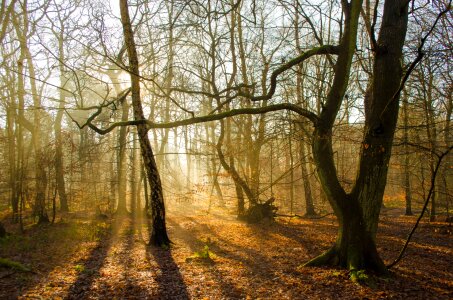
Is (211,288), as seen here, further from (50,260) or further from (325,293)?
(50,260)

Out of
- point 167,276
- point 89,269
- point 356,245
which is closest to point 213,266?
point 167,276

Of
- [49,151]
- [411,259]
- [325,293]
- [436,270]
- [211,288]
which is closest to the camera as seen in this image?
[325,293]

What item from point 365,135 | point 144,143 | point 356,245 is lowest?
point 356,245

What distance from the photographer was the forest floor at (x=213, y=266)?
5.64 m

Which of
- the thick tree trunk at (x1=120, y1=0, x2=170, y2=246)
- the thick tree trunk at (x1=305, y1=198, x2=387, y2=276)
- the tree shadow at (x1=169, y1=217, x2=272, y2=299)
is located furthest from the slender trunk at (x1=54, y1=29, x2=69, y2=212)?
the thick tree trunk at (x1=305, y1=198, x2=387, y2=276)

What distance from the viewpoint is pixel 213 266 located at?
299 inches

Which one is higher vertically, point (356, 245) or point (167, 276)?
point (356, 245)

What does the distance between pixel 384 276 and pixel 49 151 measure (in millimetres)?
12623

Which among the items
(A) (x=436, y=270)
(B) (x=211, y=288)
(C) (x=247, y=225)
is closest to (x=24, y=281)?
(B) (x=211, y=288)

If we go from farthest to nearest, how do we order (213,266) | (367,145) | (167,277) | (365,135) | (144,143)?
(144,143) → (213,266) → (167,277) → (365,135) → (367,145)

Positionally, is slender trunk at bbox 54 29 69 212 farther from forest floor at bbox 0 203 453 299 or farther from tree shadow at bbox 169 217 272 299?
tree shadow at bbox 169 217 272 299

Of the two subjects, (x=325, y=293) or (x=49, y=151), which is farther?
(x=49, y=151)

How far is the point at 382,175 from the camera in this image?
6047mm

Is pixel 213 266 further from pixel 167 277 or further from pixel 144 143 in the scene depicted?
pixel 144 143
